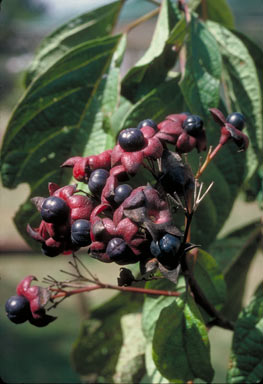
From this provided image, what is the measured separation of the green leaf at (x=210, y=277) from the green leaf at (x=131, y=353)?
201 millimetres

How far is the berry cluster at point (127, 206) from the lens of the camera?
2.05 feet

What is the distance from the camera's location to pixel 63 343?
12.2 feet

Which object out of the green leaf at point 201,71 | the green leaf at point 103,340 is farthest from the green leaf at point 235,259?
the green leaf at point 201,71

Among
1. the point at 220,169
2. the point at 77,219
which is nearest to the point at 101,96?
the point at 220,169

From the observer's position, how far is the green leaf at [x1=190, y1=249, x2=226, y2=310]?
3.07ft

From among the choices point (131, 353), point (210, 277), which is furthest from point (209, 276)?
point (131, 353)

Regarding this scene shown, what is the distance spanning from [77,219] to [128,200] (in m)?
0.09

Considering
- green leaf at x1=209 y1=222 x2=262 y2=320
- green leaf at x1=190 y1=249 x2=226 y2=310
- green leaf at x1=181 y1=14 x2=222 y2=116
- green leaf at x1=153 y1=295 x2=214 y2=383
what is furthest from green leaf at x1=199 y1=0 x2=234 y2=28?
green leaf at x1=153 y1=295 x2=214 y2=383

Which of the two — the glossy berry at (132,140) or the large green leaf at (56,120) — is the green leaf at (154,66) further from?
the glossy berry at (132,140)

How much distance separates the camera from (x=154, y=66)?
100 cm

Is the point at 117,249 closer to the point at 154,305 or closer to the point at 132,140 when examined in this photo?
the point at 132,140

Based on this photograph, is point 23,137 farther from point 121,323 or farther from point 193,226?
point 121,323

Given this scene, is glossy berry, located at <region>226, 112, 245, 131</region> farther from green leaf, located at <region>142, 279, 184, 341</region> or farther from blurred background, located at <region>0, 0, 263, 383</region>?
blurred background, located at <region>0, 0, 263, 383</region>

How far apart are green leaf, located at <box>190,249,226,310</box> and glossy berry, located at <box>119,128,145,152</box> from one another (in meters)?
0.30
